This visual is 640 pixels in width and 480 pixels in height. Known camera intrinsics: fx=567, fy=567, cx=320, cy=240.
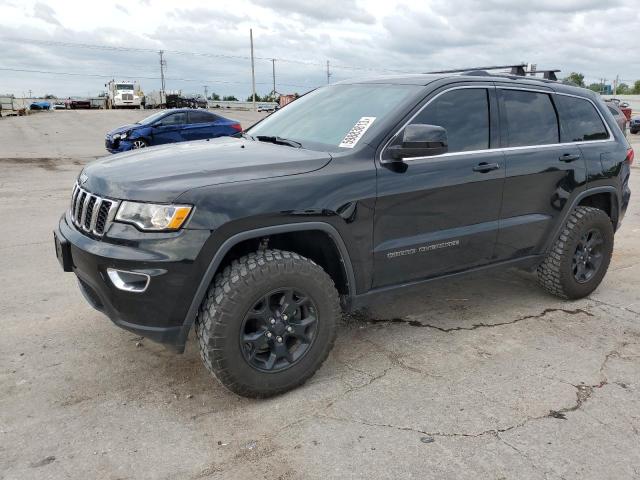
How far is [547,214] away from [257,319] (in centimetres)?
251

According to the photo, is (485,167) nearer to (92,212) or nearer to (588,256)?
(588,256)

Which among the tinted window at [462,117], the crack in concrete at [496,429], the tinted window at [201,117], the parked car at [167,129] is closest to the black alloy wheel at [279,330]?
the crack in concrete at [496,429]

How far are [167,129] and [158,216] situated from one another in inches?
517

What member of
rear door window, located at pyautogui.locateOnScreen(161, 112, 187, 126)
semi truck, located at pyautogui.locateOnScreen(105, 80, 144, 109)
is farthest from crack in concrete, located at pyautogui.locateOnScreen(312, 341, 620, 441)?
semi truck, located at pyautogui.locateOnScreen(105, 80, 144, 109)

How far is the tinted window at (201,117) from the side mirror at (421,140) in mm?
13213

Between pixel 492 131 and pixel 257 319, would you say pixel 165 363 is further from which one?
pixel 492 131

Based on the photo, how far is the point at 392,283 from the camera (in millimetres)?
3547

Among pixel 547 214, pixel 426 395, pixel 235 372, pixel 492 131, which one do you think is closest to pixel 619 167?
pixel 547 214

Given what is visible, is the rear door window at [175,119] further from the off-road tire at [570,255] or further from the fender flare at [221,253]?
the fender flare at [221,253]

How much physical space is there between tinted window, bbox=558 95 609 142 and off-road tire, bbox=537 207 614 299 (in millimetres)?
602

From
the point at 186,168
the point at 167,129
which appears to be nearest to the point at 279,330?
the point at 186,168

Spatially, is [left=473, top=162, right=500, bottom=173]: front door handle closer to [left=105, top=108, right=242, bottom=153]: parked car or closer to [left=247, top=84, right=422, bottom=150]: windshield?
[left=247, top=84, right=422, bottom=150]: windshield

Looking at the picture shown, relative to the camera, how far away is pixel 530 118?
13.9ft

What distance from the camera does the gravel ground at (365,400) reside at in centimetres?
260
